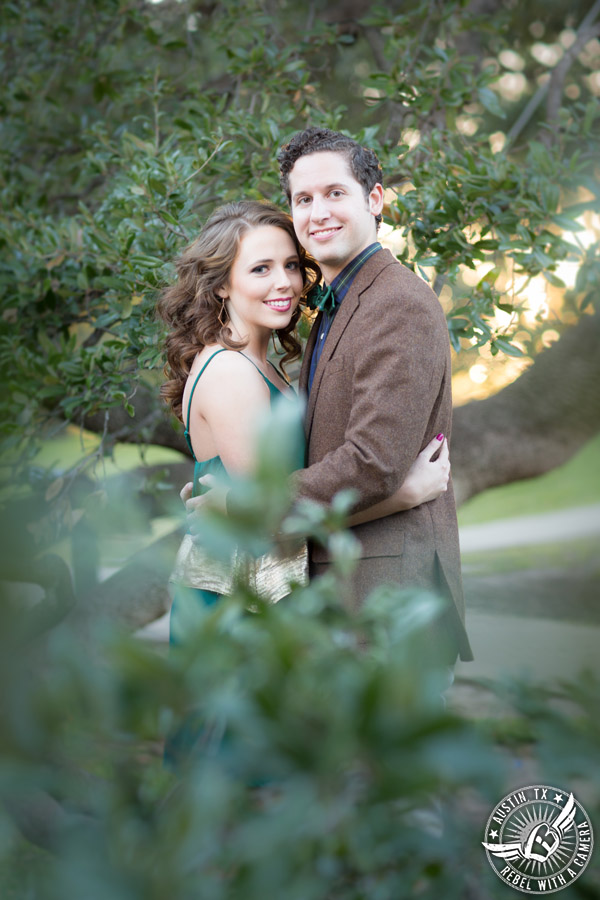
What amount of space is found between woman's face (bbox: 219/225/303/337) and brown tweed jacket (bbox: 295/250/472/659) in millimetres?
250

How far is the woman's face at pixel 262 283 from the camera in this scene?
2.14 metres

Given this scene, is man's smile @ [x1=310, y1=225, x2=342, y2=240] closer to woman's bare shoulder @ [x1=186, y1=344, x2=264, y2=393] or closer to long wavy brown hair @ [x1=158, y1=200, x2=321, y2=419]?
long wavy brown hair @ [x1=158, y1=200, x2=321, y2=419]

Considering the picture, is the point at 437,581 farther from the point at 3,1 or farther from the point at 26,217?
the point at 3,1

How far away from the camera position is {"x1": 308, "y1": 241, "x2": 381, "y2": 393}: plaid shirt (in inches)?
78.7

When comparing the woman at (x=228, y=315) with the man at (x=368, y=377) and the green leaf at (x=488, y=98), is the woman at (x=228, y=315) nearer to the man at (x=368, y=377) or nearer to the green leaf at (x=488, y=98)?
the man at (x=368, y=377)

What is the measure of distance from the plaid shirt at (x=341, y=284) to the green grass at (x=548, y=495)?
11611 millimetres

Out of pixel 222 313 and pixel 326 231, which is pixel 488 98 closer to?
pixel 326 231

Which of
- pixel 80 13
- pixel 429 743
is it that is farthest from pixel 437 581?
pixel 80 13

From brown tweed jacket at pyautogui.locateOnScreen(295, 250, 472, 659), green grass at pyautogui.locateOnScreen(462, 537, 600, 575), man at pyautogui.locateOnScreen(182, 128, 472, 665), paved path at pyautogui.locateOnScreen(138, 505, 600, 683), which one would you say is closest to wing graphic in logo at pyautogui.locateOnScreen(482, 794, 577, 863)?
man at pyautogui.locateOnScreen(182, 128, 472, 665)

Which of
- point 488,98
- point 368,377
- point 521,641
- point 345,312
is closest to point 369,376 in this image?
point 368,377

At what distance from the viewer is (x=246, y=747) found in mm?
522

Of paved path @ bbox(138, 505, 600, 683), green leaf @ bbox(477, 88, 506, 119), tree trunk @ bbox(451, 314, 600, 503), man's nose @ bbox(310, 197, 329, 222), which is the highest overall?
green leaf @ bbox(477, 88, 506, 119)

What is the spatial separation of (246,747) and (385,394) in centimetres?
123

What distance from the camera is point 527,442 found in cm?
415
